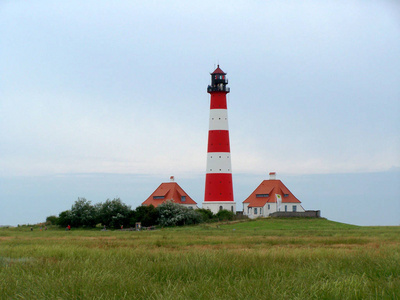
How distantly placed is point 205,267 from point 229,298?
277 cm

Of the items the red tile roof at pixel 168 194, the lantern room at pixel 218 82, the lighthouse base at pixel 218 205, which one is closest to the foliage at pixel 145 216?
the lighthouse base at pixel 218 205

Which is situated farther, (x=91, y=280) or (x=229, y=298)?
(x=91, y=280)

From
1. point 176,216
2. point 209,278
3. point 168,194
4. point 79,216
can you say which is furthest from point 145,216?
point 209,278

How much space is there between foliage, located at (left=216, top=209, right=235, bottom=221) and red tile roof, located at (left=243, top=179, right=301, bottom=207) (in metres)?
8.11

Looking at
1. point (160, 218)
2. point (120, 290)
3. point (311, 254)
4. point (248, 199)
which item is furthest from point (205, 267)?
point (248, 199)

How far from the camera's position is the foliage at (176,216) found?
154 feet

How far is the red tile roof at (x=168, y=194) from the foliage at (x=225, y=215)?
26.2 feet

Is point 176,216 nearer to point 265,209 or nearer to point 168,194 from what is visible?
point 168,194

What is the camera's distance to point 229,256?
10.7 metres

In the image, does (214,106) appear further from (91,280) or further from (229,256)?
(91,280)

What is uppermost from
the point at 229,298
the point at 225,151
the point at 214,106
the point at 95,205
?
the point at 214,106

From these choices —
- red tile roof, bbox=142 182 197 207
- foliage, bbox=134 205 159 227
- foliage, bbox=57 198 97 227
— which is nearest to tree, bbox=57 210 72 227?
foliage, bbox=57 198 97 227

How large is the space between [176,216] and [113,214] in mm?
5926

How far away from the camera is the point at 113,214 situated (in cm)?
4741
